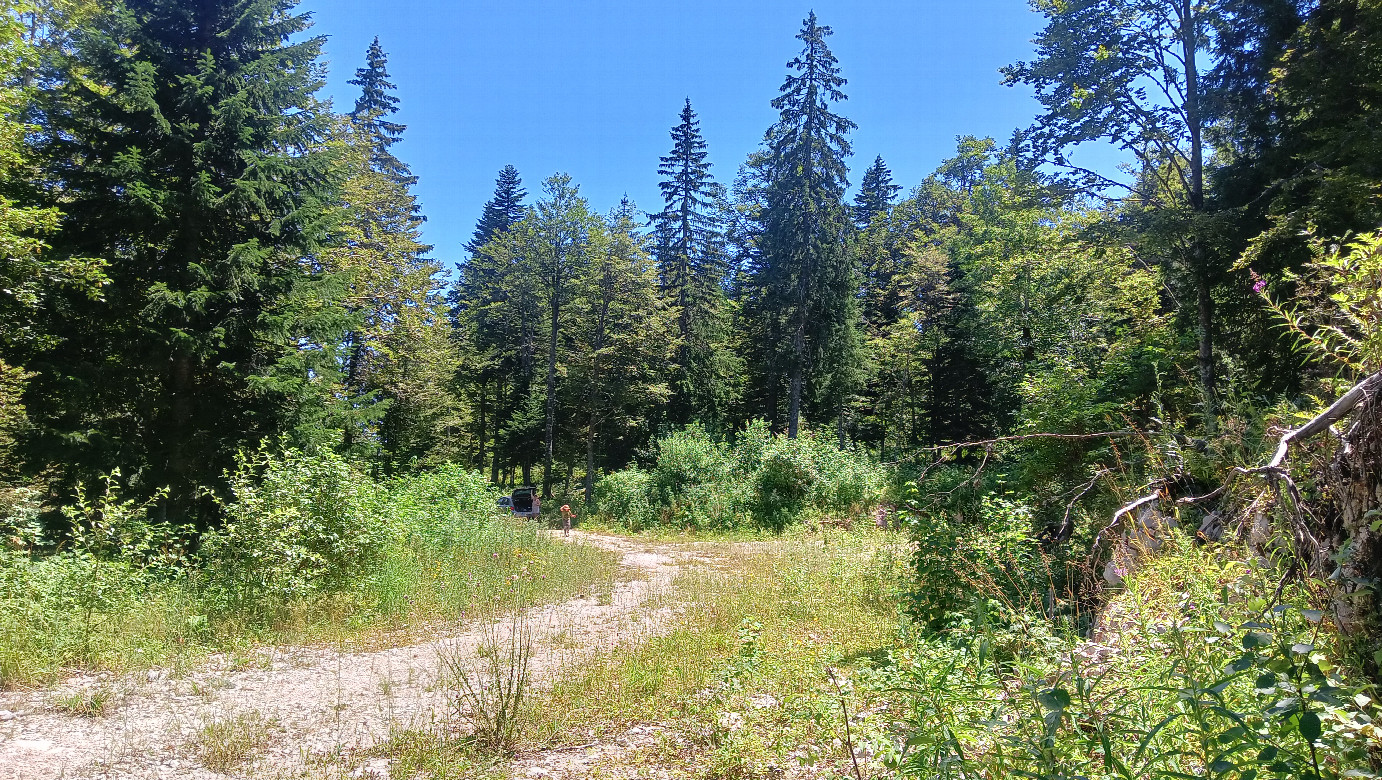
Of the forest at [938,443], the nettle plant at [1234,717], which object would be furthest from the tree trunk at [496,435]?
the nettle plant at [1234,717]

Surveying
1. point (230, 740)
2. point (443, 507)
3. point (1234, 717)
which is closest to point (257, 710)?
point (230, 740)

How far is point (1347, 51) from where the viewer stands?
7871mm

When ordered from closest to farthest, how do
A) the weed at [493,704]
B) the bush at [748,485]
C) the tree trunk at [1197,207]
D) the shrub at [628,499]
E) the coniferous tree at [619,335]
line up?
the weed at [493,704] < the tree trunk at [1197,207] < the bush at [748,485] < the shrub at [628,499] < the coniferous tree at [619,335]

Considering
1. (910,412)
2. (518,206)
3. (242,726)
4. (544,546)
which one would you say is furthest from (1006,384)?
(518,206)

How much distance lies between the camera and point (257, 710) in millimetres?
4922

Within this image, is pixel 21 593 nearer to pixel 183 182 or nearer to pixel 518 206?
pixel 183 182

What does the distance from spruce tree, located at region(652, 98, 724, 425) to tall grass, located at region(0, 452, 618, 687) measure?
1815 cm

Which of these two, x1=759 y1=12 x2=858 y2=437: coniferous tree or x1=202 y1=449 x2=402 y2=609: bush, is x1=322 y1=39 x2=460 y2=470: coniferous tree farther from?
x1=759 y1=12 x2=858 y2=437: coniferous tree

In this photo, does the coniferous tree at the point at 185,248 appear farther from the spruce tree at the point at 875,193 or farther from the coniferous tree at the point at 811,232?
the spruce tree at the point at 875,193

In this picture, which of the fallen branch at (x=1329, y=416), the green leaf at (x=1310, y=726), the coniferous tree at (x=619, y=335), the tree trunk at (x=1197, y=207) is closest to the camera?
the green leaf at (x=1310, y=726)

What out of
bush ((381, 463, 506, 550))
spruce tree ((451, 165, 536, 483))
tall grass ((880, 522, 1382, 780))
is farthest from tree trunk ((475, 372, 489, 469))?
tall grass ((880, 522, 1382, 780))

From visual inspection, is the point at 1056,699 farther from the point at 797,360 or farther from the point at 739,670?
the point at 797,360

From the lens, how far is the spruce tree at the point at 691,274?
2805 centimetres

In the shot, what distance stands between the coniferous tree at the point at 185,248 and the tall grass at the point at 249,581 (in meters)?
1.39
